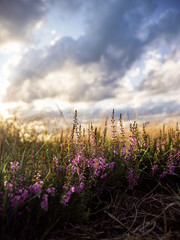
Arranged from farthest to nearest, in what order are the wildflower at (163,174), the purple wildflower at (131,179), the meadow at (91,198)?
1. the wildflower at (163,174)
2. the purple wildflower at (131,179)
3. the meadow at (91,198)

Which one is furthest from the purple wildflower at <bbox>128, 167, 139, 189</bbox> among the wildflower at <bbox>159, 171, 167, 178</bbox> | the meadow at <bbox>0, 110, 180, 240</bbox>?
the wildflower at <bbox>159, 171, 167, 178</bbox>

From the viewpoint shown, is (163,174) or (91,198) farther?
(163,174)

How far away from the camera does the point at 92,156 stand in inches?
97.8

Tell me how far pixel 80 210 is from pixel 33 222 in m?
0.40

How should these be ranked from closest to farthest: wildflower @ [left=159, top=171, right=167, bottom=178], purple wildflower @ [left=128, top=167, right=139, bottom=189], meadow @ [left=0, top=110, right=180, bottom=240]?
meadow @ [left=0, top=110, right=180, bottom=240] < purple wildflower @ [left=128, top=167, right=139, bottom=189] < wildflower @ [left=159, top=171, right=167, bottom=178]

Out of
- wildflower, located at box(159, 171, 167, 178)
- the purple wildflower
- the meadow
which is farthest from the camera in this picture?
wildflower, located at box(159, 171, 167, 178)

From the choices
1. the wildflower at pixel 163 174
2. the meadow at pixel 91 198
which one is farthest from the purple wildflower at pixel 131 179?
the wildflower at pixel 163 174

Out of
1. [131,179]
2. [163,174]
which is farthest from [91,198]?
[163,174]

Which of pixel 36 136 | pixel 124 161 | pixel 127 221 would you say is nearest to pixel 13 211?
pixel 127 221

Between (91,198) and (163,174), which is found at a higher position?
(163,174)

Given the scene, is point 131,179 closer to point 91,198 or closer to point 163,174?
point 163,174

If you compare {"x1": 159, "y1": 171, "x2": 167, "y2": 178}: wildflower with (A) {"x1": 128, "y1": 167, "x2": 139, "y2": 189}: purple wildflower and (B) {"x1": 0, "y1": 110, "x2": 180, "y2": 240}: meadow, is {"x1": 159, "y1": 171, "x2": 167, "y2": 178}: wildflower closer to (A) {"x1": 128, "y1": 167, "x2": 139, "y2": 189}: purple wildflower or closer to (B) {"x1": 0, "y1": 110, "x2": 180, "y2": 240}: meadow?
(B) {"x1": 0, "y1": 110, "x2": 180, "y2": 240}: meadow

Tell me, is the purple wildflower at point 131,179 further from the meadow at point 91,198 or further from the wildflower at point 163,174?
the wildflower at point 163,174

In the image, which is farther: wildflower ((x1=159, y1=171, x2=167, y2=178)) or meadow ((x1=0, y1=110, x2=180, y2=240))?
wildflower ((x1=159, y1=171, x2=167, y2=178))
